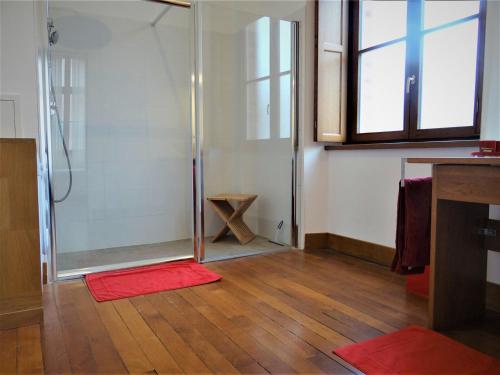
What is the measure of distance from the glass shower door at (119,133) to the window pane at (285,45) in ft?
2.50

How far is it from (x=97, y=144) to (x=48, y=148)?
397 millimetres

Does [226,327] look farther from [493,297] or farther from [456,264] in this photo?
[493,297]

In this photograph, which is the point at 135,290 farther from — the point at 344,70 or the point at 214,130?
the point at 344,70

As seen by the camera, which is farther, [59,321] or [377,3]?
[377,3]

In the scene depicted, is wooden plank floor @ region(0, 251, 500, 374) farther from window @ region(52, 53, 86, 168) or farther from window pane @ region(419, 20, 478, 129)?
window pane @ region(419, 20, 478, 129)

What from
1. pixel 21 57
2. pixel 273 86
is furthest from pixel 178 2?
pixel 21 57

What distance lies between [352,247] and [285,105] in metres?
1.26

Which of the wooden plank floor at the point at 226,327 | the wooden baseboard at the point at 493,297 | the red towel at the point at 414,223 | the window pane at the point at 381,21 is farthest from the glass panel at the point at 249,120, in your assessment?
the wooden baseboard at the point at 493,297

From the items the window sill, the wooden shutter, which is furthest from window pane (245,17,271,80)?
the window sill

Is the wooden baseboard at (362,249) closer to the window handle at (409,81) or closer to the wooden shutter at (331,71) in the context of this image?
the wooden shutter at (331,71)

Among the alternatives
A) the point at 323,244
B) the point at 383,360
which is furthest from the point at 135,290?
the point at 323,244

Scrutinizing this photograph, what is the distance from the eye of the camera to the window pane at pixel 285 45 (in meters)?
3.16

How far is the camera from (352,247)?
3.05m

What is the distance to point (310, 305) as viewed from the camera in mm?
2057
